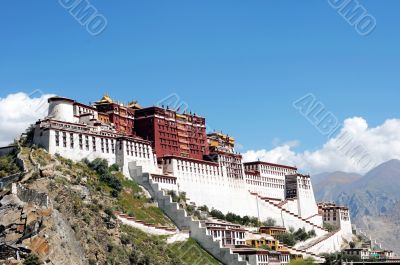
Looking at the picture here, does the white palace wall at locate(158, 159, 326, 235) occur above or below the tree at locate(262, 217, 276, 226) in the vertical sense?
above

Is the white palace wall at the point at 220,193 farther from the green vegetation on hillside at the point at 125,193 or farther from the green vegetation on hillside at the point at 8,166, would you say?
the green vegetation on hillside at the point at 8,166

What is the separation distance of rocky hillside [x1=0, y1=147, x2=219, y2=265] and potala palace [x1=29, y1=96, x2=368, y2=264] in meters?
3.57

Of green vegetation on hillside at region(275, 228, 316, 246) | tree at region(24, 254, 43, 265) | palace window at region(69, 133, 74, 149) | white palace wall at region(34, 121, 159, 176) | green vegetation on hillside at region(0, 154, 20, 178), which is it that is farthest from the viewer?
green vegetation on hillside at region(275, 228, 316, 246)

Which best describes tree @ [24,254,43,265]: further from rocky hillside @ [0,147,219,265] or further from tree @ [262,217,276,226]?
tree @ [262,217,276,226]

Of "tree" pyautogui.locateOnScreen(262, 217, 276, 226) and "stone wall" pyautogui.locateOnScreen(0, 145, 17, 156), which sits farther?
"tree" pyautogui.locateOnScreen(262, 217, 276, 226)

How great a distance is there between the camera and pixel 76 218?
289ft

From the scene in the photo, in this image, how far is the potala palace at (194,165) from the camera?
106 metres

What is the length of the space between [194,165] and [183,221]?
17715 mm

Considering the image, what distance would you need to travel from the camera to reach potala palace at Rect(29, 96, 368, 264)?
106 meters

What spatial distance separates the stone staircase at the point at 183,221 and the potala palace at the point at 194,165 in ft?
0.83

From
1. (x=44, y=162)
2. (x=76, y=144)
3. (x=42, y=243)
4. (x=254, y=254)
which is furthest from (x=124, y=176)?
(x=42, y=243)

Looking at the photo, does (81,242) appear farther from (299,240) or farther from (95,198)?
(299,240)

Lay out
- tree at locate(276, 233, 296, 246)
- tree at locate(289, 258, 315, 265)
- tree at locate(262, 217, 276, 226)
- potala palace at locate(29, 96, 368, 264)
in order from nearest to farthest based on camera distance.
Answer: potala palace at locate(29, 96, 368, 264), tree at locate(289, 258, 315, 265), tree at locate(276, 233, 296, 246), tree at locate(262, 217, 276, 226)

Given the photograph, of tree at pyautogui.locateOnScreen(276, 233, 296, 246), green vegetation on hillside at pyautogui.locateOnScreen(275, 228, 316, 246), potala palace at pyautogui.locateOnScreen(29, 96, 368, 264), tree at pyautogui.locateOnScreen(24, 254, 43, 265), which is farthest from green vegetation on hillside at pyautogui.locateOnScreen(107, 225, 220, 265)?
green vegetation on hillside at pyautogui.locateOnScreen(275, 228, 316, 246)
